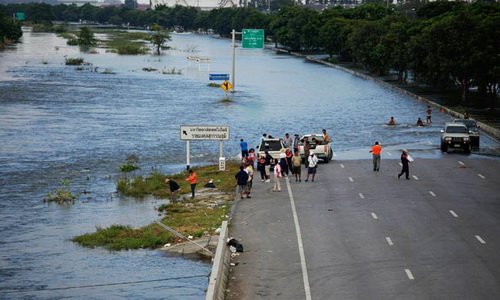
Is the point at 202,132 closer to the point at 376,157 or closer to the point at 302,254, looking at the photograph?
the point at 376,157

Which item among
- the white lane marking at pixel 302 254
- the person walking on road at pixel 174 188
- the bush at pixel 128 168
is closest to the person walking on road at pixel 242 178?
the white lane marking at pixel 302 254

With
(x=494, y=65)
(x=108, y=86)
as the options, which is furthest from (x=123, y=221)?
(x=108, y=86)

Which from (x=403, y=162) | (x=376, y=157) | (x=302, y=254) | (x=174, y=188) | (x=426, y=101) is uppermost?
(x=403, y=162)

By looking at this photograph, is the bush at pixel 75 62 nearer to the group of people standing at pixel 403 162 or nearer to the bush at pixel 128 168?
the bush at pixel 128 168

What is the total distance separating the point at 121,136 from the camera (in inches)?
2625

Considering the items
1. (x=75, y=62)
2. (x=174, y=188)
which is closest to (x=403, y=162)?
(x=174, y=188)

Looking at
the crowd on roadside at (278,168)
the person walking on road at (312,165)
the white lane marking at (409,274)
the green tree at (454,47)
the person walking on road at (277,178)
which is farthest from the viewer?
the green tree at (454,47)

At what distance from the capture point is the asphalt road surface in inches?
921

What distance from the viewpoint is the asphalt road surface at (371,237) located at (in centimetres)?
2339

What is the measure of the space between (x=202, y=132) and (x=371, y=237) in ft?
59.7

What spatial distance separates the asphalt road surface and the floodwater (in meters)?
2.96

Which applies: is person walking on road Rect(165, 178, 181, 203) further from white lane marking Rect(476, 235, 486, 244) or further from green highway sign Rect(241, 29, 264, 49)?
green highway sign Rect(241, 29, 264, 49)

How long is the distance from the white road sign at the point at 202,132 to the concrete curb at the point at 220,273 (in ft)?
59.8

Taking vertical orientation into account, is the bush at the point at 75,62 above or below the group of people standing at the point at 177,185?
below
